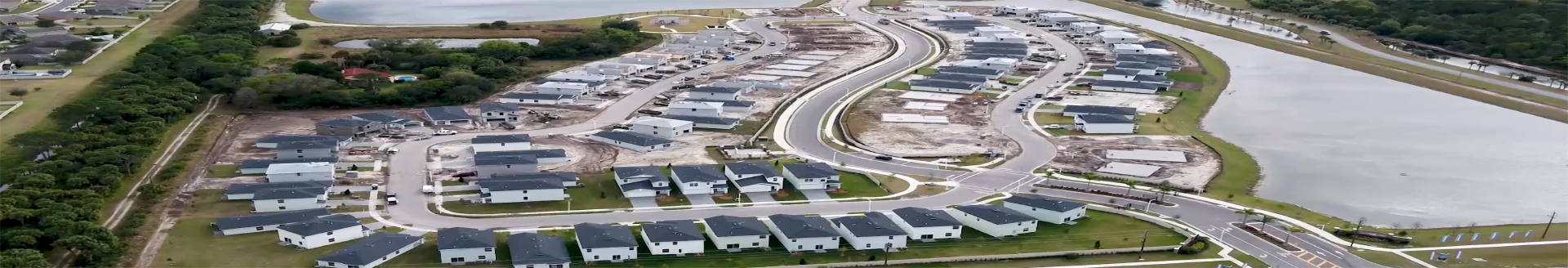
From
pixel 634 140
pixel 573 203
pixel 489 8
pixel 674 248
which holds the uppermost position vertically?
pixel 674 248

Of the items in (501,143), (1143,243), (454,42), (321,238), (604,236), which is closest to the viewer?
(604,236)

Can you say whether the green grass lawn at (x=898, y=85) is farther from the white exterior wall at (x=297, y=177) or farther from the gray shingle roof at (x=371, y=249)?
the gray shingle roof at (x=371, y=249)

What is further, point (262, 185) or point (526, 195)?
point (262, 185)

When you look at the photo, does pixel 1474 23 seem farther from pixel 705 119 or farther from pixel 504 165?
pixel 504 165

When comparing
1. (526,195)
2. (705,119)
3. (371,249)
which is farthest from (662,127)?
(371,249)

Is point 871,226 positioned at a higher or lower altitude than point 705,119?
higher

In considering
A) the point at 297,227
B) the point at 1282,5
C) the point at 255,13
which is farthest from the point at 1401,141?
the point at 255,13
